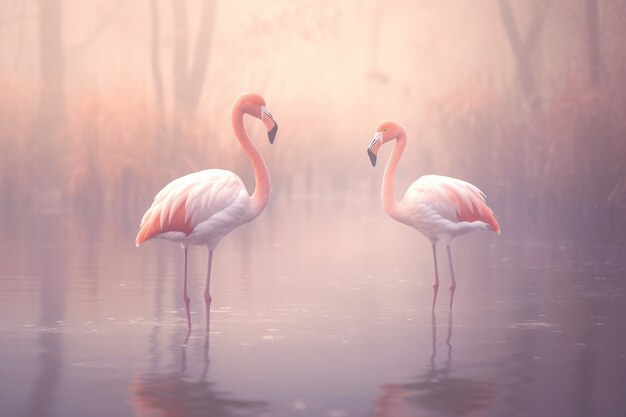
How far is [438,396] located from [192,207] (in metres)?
2.51

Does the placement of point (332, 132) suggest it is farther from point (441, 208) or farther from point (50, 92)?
point (441, 208)

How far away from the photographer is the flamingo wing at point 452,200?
7832 mm

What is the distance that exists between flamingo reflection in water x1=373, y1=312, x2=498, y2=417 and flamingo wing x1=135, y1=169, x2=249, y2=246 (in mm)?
2000

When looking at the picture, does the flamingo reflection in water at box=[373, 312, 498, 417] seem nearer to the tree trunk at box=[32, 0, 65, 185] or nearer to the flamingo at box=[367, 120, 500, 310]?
the flamingo at box=[367, 120, 500, 310]

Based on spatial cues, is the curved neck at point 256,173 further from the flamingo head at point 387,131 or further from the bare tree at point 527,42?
the bare tree at point 527,42

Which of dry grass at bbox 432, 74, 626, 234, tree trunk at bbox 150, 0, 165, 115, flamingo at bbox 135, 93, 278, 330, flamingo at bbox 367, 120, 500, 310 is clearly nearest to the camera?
flamingo at bbox 135, 93, 278, 330

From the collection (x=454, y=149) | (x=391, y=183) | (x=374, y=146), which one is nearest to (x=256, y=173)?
(x=374, y=146)

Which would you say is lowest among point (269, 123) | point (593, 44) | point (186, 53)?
point (269, 123)

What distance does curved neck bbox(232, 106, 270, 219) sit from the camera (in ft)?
23.9

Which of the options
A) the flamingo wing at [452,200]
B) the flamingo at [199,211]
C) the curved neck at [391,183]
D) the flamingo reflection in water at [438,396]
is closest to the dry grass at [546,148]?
the curved neck at [391,183]

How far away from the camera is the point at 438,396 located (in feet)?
16.2

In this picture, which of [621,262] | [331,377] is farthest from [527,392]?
[621,262]

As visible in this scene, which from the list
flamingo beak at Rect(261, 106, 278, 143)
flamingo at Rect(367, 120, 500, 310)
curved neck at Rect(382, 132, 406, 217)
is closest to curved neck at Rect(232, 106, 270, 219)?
flamingo beak at Rect(261, 106, 278, 143)

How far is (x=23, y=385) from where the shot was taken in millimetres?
5180
